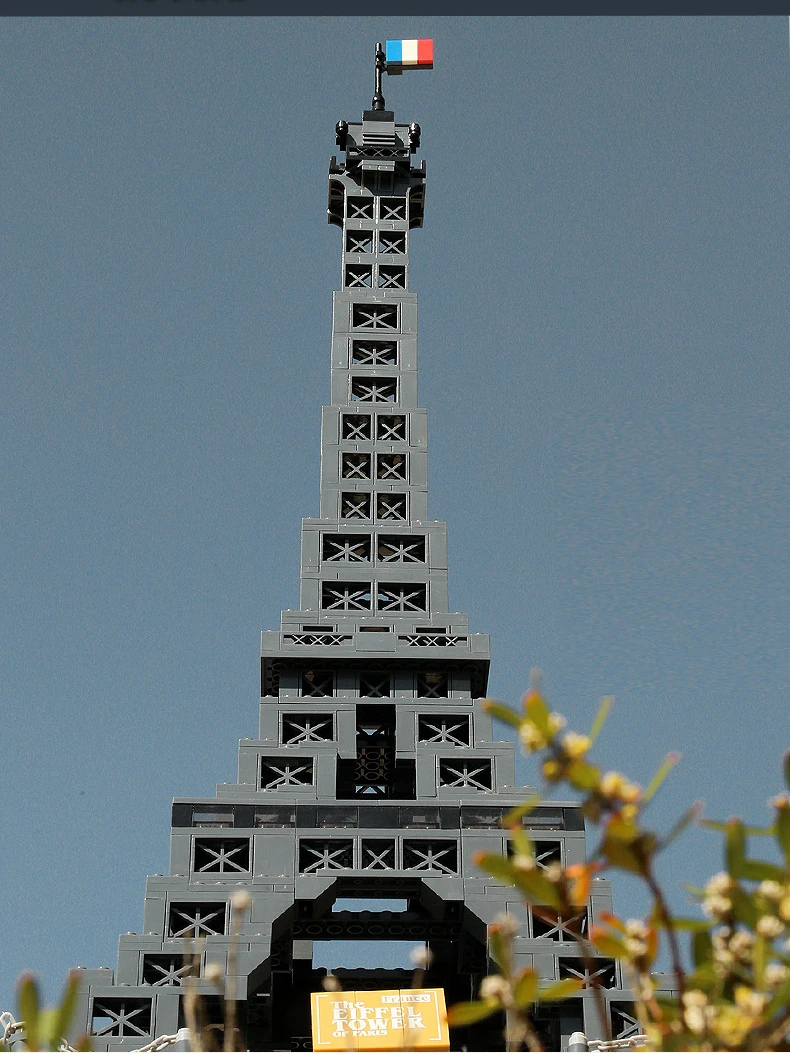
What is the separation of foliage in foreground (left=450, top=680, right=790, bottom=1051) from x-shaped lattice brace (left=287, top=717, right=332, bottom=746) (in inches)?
1112

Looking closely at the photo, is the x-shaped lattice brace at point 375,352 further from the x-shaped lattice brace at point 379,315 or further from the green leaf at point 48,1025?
the green leaf at point 48,1025

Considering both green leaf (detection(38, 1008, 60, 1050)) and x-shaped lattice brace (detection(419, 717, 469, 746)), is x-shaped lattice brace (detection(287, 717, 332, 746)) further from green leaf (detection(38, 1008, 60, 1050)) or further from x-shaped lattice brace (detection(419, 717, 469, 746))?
green leaf (detection(38, 1008, 60, 1050))

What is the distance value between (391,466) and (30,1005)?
3476 cm

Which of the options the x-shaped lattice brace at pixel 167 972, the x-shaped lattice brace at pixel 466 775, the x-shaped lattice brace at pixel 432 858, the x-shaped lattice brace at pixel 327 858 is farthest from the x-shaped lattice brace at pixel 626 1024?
the x-shaped lattice brace at pixel 167 972

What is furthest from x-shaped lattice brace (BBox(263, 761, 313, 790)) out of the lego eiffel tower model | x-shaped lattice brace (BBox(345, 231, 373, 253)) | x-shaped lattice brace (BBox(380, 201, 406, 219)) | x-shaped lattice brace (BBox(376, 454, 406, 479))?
x-shaped lattice brace (BBox(380, 201, 406, 219))

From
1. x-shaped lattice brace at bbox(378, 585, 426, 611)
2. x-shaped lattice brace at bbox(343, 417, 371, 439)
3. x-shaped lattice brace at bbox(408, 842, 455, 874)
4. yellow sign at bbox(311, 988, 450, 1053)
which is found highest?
x-shaped lattice brace at bbox(343, 417, 371, 439)

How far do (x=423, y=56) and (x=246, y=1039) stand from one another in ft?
105

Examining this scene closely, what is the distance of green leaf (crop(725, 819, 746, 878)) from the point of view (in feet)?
14.4

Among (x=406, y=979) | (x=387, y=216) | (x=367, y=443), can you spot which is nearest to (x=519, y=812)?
(x=406, y=979)

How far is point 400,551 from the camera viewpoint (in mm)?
36406

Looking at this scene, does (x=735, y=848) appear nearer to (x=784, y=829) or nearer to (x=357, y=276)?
(x=784, y=829)

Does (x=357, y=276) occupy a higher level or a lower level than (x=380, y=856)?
higher

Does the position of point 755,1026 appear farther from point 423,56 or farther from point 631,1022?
point 423,56

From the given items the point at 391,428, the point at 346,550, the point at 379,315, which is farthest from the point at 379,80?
the point at 346,550
